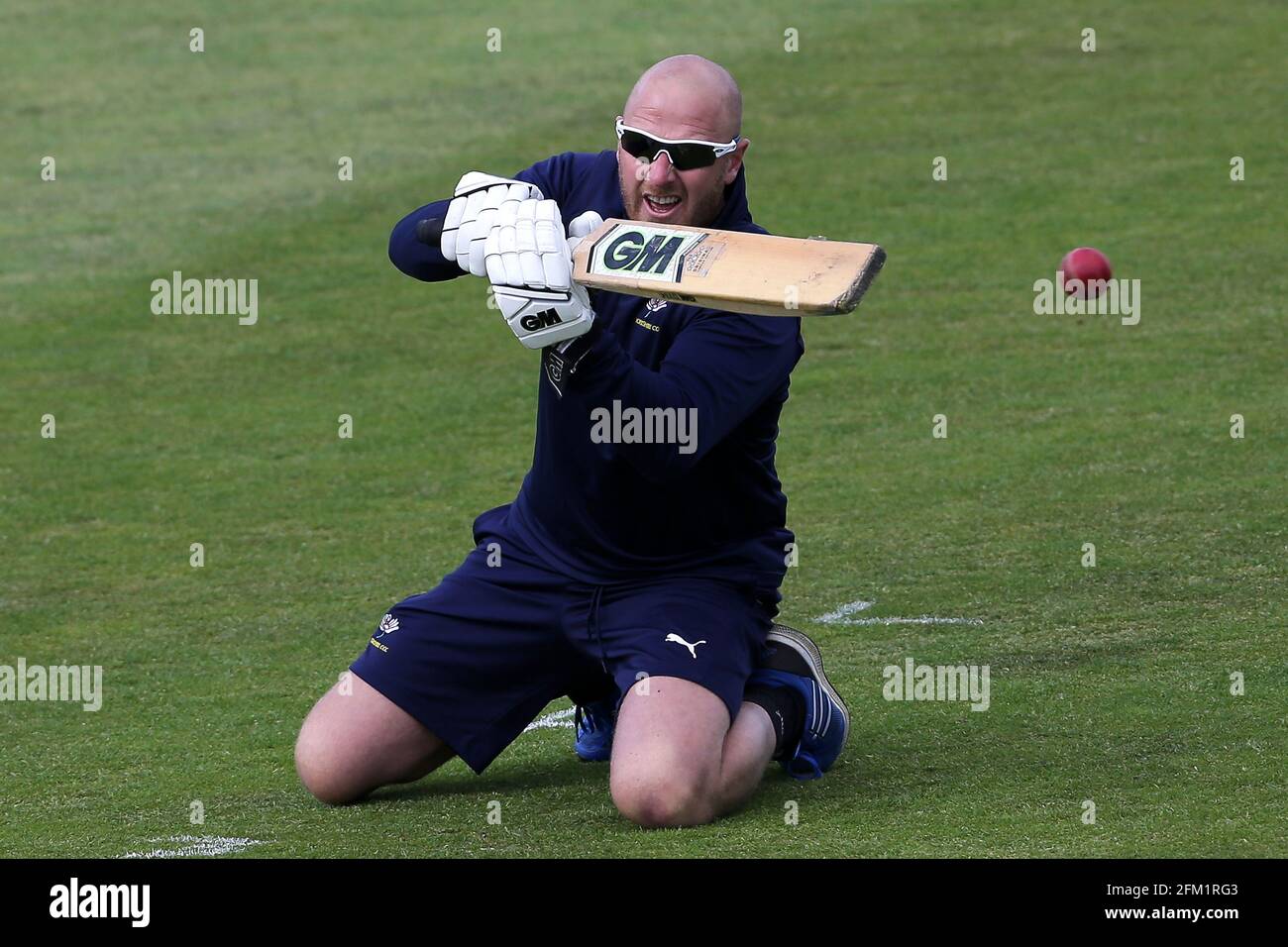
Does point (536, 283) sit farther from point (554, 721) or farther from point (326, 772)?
point (554, 721)

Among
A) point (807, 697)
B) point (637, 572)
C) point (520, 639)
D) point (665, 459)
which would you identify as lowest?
point (807, 697)

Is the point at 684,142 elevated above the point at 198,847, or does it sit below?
above

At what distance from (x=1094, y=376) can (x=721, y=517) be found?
4.94m

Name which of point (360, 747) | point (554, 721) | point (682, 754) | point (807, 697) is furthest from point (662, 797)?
point (554, 721)

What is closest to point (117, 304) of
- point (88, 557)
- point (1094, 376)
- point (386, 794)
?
point (88, 557)

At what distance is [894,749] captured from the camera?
5.54 meters

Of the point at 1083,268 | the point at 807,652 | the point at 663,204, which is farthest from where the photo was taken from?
the point at 1083,268

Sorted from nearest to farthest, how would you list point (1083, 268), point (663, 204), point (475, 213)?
point (475, 213)
point (663, 204)
point (1083, 268)

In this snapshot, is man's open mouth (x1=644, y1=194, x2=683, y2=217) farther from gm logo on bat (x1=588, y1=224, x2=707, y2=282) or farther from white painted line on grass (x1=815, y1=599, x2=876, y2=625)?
white painted line on grass (x1=815, y1=599, x2=876, y2=625)

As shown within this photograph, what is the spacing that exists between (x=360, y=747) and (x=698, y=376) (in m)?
1.34

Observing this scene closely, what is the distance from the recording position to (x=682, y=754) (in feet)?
15.9

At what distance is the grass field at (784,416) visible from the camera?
5305mm

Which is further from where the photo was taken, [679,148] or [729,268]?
[679,148]

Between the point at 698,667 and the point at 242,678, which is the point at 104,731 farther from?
the point at 698,667
